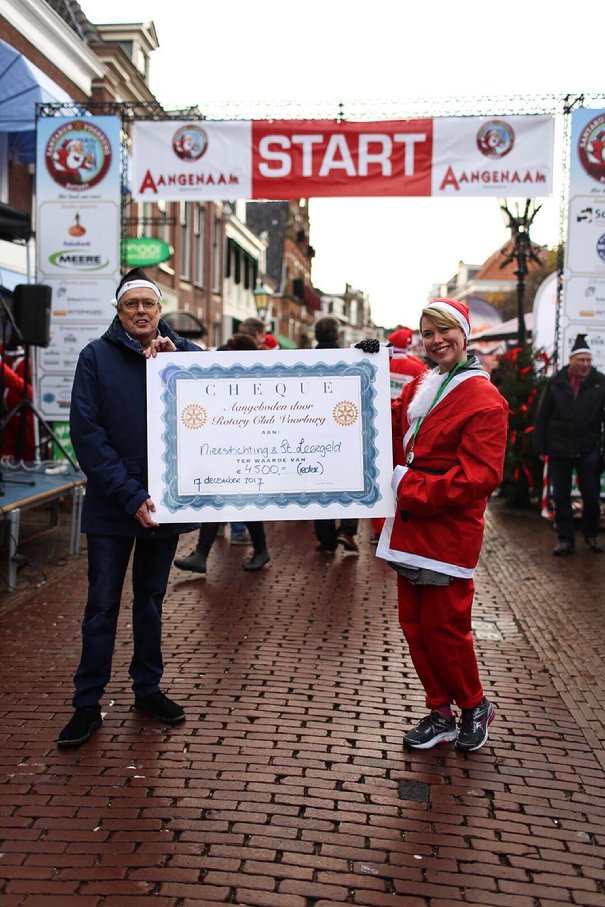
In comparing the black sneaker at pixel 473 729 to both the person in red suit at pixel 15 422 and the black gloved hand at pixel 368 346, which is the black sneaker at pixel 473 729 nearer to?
the black gloved hand at pixel 368 346

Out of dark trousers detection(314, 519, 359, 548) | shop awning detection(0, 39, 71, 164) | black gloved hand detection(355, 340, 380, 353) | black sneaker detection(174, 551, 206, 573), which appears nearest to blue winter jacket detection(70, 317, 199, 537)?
black gloved hand detection(355, 340, 380, 353)

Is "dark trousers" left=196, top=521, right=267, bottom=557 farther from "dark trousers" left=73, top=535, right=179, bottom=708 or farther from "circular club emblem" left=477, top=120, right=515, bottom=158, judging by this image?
"circular club emblem" left=477, top=120, right=515, bottom=158

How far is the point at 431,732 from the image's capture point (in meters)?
4.05

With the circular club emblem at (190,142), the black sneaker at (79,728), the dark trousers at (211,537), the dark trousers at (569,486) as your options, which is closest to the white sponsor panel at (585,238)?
the dark trousers at (569,486)

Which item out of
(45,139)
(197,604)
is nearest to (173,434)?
(197,604)

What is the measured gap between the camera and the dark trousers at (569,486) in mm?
8711

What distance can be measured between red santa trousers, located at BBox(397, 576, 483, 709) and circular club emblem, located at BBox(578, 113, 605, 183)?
752cm

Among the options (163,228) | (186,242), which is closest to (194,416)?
(163,228)

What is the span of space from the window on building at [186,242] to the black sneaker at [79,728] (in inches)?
955

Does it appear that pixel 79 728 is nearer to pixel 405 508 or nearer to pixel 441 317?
pixel 405 508

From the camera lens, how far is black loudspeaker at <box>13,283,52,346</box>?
889 centimetres

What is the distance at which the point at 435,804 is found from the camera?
3.50m

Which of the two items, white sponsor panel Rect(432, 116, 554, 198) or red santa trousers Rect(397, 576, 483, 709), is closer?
red santa trousers Rect(397, 576, 483, 709)

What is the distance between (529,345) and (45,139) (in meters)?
6.68
